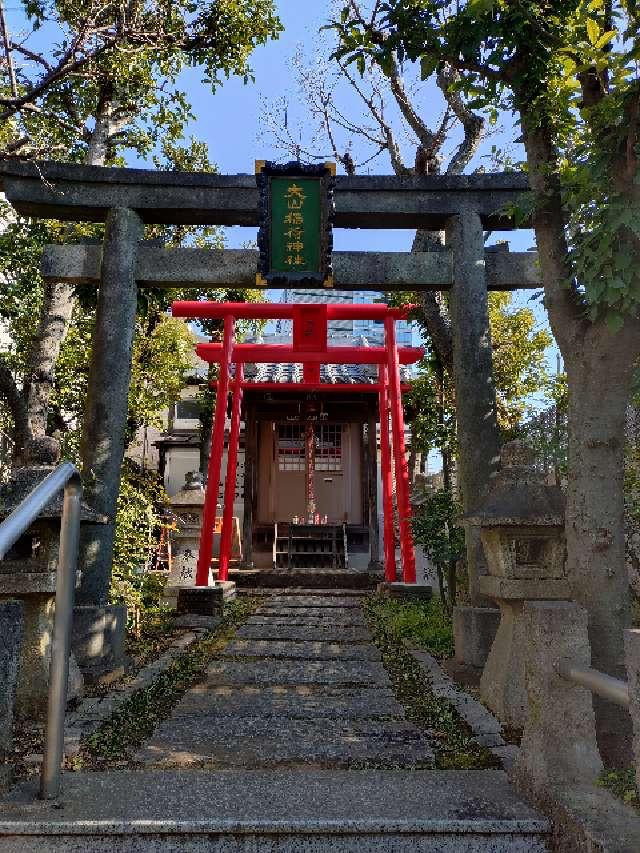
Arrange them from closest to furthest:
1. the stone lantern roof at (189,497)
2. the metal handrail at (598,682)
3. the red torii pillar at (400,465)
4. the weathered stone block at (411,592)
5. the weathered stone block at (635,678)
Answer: the weathered stone block at (635,678), the metal handrail at (598,682), the weathered stone block at (411,592), the red torii pillar at (400,465), the stone lantern roof at (189,497)

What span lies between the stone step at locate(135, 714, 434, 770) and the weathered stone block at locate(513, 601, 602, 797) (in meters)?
0.95

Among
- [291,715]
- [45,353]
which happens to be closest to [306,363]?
[45,353]

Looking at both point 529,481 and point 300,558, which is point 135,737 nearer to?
point 529,481

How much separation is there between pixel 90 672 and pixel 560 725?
4.03 m

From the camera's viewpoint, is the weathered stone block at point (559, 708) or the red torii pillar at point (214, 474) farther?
the red torii pillar at point (214, 474)

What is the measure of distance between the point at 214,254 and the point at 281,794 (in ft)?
17.8

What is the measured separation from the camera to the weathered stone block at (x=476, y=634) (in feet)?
18.1

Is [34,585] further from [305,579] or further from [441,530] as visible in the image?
[305,579]

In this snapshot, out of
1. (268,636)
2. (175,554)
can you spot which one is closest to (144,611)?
(268,636)

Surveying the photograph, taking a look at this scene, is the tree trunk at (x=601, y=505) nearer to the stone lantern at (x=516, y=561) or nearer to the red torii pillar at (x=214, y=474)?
the stone lantern at (x=516, y=561)

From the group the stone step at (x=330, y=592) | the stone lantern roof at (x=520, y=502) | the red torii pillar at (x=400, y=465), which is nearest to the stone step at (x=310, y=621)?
the red torii pillar at (x=400, y=465)

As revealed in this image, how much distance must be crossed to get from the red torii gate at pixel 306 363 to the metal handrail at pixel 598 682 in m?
6.80

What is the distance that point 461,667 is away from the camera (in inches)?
219

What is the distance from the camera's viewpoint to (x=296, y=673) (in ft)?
18.5
